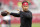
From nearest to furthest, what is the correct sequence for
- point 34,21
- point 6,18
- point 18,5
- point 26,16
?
point 26,16, point 6,18, point 34,21, point 18,5

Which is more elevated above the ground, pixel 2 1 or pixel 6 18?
pixel 2 1

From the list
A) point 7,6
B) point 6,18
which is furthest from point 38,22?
point 6,18

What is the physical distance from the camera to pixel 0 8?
12258 millimetres

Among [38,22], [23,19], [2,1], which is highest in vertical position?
[2,1]

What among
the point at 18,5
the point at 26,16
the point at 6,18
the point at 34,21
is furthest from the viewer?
the point at 18,5

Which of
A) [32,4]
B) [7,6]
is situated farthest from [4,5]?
[32,4]

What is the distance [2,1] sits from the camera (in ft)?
41.3

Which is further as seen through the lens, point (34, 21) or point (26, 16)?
point (34, 21)

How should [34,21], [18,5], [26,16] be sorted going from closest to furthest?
[26,16] < [34,21] < [18,5]

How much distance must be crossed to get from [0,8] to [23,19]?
8.48m

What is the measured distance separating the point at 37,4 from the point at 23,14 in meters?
9.27

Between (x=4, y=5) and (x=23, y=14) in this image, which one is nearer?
(x=23, y=14)

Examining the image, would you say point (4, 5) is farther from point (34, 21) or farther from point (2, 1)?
point (34, 21)

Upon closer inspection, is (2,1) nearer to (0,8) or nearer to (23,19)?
(0,8)
